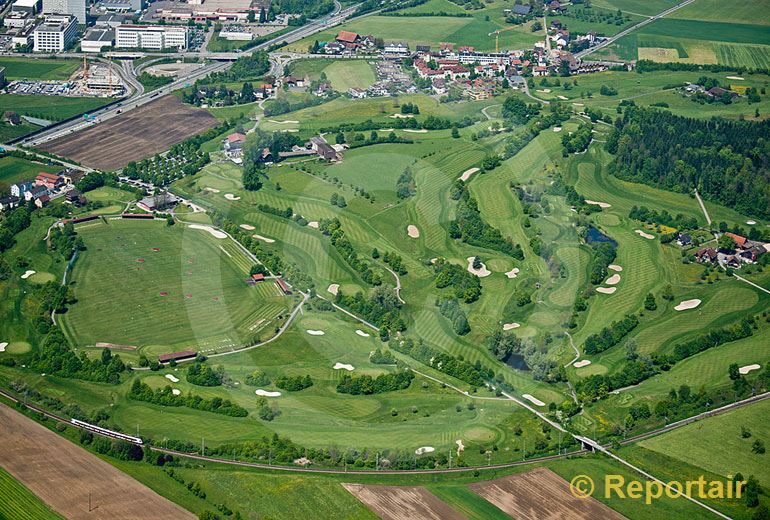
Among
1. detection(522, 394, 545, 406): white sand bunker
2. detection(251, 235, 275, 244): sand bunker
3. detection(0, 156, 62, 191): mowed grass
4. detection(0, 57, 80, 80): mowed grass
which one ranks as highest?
detection(0, 57, 80, 80): mowed grass

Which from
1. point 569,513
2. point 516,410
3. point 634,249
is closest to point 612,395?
point 516,410

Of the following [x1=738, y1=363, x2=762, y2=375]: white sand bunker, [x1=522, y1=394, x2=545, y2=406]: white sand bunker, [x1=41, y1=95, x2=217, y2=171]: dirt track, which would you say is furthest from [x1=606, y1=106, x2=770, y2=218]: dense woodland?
[x1=41, y1=95, x2=217, y2=171]: dirt track

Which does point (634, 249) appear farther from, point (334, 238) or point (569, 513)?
point (569, 513)

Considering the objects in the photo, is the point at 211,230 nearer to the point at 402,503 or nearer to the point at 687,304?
Answer: the point at 687,304

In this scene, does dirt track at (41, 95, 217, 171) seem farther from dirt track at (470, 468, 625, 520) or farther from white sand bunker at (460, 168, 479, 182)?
dirt track at (470, 468, 625, 520)

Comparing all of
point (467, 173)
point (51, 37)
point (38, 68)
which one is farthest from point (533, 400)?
point (51, 37)
